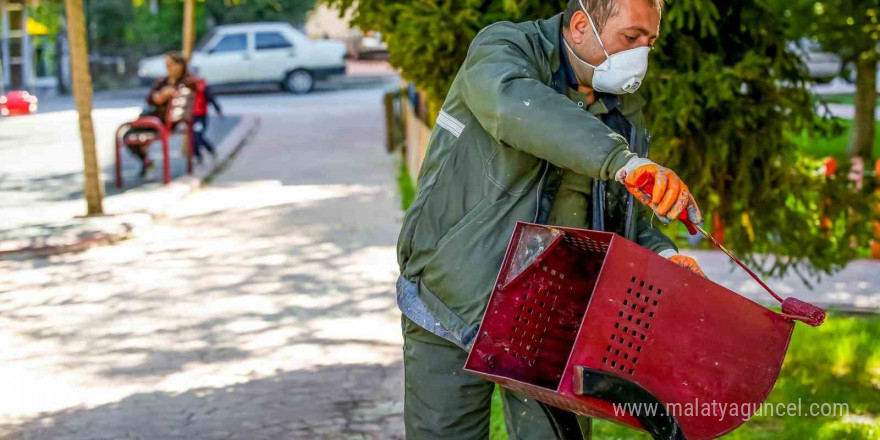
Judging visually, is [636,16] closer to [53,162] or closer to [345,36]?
[53,162]

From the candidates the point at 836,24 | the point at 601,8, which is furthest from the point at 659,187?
the point at 836,24

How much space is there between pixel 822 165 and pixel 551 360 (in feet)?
12.6

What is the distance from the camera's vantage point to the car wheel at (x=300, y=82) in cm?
3006

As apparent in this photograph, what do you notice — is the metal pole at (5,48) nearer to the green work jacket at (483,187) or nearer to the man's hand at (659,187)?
the green work jacket at (483,187)

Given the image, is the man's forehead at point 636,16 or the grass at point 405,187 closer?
the man's forehead at point 636,16

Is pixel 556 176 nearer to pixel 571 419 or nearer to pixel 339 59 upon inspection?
pixel 571 419

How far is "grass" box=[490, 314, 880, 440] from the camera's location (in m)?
5.14

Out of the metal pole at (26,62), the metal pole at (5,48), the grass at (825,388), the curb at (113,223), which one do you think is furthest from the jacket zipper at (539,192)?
the metal pole at (26,62)

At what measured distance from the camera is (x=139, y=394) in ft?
18.7

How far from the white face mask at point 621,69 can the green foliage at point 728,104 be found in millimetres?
2278

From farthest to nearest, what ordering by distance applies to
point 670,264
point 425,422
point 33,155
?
1. point 33,155
2. point 425,422
3. point 670,264

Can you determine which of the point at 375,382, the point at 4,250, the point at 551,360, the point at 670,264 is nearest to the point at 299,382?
the point at 375,382

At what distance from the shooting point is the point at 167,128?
13930 millimetres

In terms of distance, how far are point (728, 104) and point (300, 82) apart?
82.4 feet
